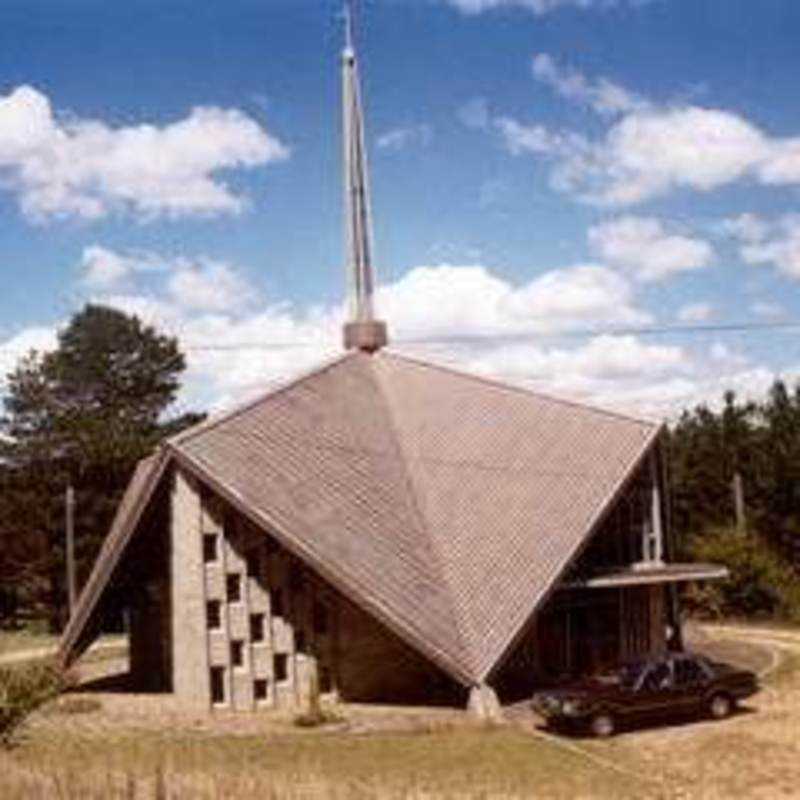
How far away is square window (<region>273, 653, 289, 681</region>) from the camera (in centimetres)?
3891

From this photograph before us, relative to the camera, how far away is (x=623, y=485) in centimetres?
4091

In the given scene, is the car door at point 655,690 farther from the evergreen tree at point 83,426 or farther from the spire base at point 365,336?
the evergreen tree at point 83,426

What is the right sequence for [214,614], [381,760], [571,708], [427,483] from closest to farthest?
[381,760]
[571,708]
[214,614]
[427,483]

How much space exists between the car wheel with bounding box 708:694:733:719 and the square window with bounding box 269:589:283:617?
37.6 ft

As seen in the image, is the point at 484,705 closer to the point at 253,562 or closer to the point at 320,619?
the point at 320,619

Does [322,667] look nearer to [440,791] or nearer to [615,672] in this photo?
[615,672]

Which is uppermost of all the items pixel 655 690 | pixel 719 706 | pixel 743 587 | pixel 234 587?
pixel 234 587

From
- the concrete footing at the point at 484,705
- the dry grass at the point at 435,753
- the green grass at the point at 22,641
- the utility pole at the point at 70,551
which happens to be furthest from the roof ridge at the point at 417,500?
the utility pole at the point at 70,551

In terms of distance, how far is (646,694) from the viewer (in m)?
32.6

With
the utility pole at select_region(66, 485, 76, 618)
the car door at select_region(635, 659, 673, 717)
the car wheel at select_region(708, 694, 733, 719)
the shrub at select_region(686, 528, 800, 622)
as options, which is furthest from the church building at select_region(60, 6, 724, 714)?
the utility pole at select_region(66, 485, 76, 618)

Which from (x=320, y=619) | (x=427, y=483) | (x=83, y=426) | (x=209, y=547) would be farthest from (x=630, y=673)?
(x=83, y=426)

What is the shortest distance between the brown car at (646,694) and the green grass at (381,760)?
0.99 metres

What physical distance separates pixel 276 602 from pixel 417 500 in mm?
4499

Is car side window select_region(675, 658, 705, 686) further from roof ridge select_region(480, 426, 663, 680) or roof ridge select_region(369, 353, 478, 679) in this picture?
roof ridge select_region(369, 353, 478, 679)
